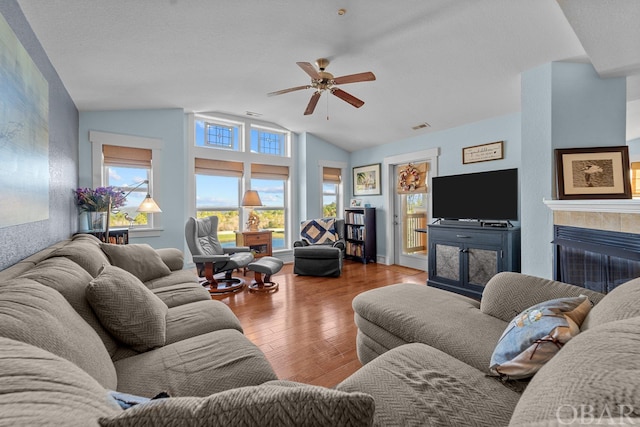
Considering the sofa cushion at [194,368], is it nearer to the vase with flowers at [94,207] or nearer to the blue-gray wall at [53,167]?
the blue-gray wall at [53,167]

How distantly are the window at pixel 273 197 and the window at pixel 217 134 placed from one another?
58cm

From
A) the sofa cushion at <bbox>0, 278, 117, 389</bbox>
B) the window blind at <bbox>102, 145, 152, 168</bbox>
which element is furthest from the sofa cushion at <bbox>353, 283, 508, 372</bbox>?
the window blind at <bbox>102, 145, 152, 168</bbox>

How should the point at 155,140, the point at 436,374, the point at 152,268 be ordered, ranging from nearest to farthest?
the point at 436,374, the point at 152,268, the point at 155,140

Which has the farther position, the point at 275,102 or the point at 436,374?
the point at 275,102

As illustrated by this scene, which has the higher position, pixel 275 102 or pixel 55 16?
pixel 275 102

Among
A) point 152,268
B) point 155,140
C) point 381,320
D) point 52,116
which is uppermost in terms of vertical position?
point 155,140

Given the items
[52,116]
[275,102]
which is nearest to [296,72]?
[275,102]

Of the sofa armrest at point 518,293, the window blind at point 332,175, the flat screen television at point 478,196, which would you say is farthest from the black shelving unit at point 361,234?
the sofa armrest at point 518,293

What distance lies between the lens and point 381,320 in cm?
174

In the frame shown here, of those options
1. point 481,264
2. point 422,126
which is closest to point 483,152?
point 422,126

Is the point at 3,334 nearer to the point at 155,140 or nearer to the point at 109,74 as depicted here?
the point at 109,74

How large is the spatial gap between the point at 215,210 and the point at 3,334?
4.22m

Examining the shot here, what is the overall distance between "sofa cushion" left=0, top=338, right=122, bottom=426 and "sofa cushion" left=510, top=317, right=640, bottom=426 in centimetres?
76

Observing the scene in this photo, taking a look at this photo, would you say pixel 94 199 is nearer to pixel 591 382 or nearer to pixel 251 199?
pixel 251 199
